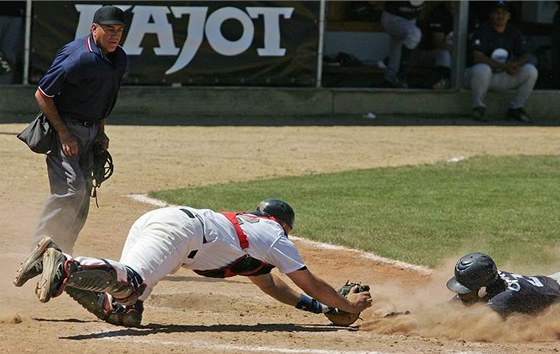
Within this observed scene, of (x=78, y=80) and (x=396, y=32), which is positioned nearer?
(x=78, y=80)

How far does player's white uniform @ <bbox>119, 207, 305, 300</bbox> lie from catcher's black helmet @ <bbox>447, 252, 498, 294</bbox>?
1.06 m

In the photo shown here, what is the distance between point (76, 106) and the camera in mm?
8555

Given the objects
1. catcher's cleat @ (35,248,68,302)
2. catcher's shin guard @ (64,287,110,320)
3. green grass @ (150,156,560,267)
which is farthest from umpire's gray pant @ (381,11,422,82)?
catcher's cleat @ (35,248,68,302)

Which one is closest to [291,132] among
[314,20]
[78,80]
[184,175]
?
[314,20]

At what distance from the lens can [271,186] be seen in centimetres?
1362

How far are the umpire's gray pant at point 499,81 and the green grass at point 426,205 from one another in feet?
10.0

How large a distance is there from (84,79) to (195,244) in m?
1.85

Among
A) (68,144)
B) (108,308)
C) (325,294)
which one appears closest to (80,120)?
(68,144)

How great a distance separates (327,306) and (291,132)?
31.9 ft

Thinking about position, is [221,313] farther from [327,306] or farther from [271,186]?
[271,186]

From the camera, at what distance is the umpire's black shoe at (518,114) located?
19.3 meters

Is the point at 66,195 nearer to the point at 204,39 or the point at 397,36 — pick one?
the point at 204,39

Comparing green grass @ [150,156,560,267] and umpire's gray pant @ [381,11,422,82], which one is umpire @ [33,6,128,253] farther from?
umpire's gray pant @ [381,11,422,82]

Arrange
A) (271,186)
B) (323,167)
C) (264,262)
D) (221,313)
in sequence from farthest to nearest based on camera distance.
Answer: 1. (323,167)
2. (271,186)
3. (221,313)
4. (264,262)
